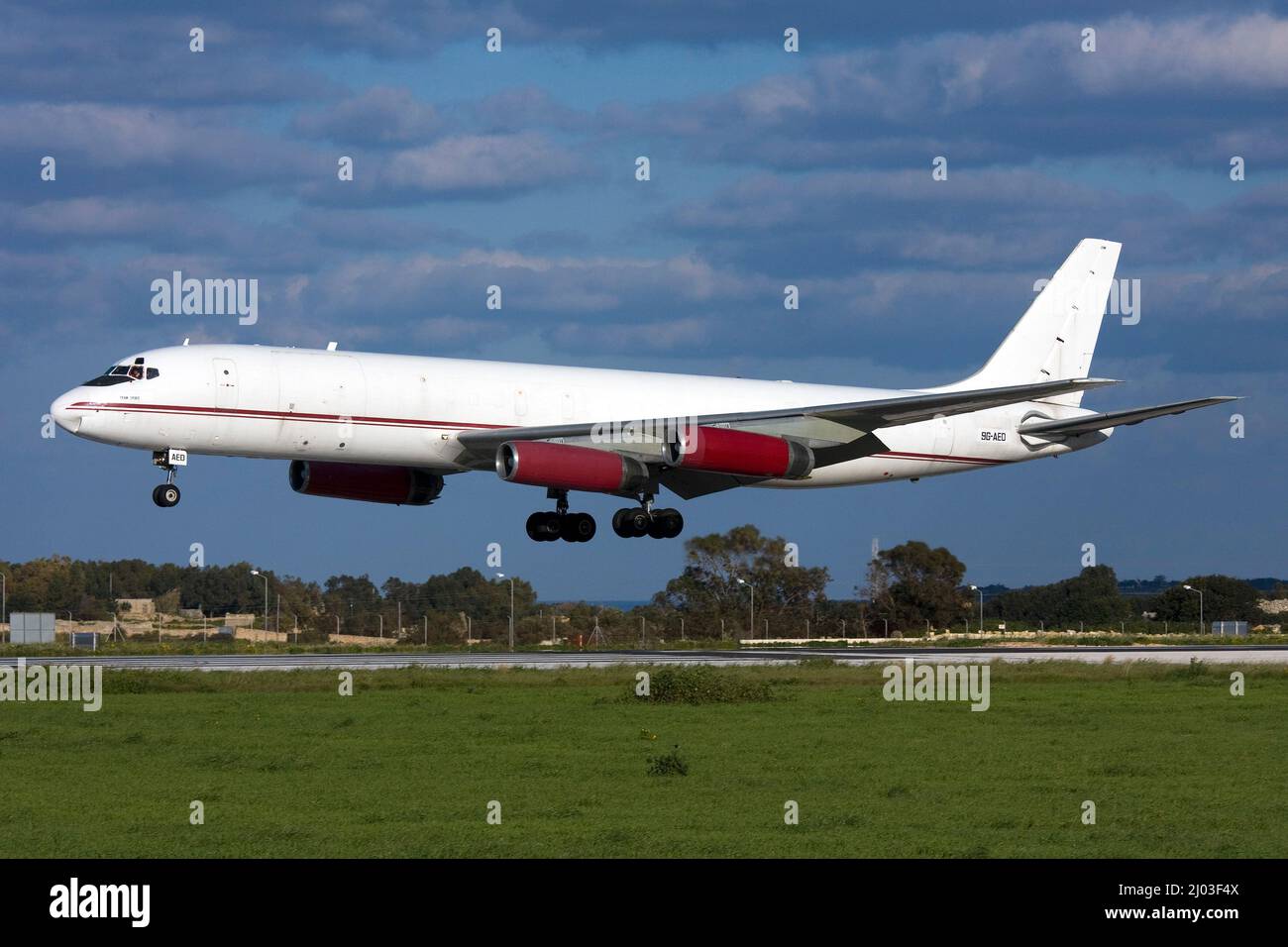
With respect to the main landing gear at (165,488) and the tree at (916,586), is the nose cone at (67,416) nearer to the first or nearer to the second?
the main landing gear at (165,488)

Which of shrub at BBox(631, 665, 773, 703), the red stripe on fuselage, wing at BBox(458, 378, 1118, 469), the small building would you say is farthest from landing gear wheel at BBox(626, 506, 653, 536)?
the small building

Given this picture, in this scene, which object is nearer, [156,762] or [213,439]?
[156,762]

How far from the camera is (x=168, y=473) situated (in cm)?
3994

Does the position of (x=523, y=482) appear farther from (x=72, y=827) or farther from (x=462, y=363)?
(x=72, y=827)

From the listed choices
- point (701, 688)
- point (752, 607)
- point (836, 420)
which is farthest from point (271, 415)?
point (752, 607)

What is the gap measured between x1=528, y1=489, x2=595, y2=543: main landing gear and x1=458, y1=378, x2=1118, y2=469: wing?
14.0ft

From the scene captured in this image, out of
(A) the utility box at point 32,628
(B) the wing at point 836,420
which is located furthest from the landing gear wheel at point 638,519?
(A) the utility box at point 32,628

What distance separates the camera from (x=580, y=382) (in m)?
45.8

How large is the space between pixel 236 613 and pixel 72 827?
101224 mm

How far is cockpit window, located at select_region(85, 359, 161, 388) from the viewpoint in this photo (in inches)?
1531

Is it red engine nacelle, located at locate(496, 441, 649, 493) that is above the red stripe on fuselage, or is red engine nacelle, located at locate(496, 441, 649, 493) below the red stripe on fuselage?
below

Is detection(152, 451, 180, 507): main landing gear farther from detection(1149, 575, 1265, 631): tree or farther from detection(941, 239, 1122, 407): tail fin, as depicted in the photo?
detection(1149, 575, 1265, 631): tree

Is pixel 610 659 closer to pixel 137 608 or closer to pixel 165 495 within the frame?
pixel 165 495
